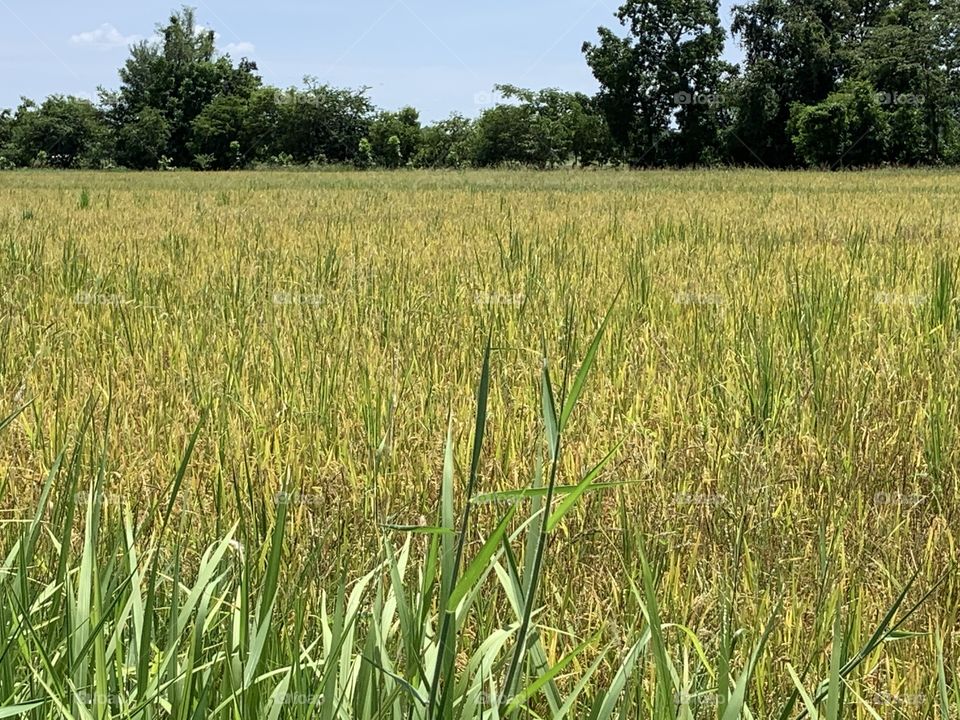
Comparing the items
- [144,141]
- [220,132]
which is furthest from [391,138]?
[144,141]

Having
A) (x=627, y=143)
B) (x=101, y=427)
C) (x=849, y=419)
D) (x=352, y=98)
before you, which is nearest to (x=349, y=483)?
(x=101, y=427)

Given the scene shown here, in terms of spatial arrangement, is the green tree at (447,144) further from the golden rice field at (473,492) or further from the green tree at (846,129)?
the golden rice field at (473,492)

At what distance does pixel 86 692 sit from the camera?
1.05 m

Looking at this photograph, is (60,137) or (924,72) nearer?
(924,72)

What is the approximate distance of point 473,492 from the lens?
89cm

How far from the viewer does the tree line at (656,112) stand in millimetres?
38281

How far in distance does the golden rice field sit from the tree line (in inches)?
1413

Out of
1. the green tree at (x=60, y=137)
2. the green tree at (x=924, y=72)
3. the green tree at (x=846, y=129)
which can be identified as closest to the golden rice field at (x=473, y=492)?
the green tree at (x=846, y=129)

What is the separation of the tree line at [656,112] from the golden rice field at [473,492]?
3589 centimetres

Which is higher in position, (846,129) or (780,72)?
(780,72)

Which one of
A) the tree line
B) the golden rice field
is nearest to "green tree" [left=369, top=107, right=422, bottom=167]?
the tree line

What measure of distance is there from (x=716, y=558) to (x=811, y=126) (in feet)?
130

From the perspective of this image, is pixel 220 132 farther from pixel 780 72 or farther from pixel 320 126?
pixel 780 72

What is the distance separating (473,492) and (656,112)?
150ft
